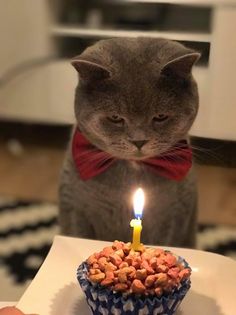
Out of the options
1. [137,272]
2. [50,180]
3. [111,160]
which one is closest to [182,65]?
[111,160]

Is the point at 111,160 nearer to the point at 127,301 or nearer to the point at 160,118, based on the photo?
the point at 160,118

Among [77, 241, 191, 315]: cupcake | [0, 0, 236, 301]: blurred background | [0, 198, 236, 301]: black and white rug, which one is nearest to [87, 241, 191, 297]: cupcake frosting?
[77, 241, 191, 315]: cupcake

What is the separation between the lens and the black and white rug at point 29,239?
3.97 feet

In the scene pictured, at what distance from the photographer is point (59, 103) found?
4.88 ft

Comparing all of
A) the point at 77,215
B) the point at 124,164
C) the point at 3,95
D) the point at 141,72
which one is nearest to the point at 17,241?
the point at 77,215

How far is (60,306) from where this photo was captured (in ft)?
2.29

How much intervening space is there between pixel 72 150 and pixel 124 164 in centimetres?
10

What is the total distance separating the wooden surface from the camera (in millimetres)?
1075

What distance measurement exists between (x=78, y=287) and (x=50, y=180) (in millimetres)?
925

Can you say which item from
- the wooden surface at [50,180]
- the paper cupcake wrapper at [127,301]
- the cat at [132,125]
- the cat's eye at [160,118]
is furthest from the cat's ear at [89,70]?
the paper cupcake wrapper at [127,301]

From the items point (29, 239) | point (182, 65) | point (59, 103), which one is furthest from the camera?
point (59, 103)

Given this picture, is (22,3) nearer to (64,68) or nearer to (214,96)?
(64,68)

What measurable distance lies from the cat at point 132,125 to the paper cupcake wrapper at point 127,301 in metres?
0.29

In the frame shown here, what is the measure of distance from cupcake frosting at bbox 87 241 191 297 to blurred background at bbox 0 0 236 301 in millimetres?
238
